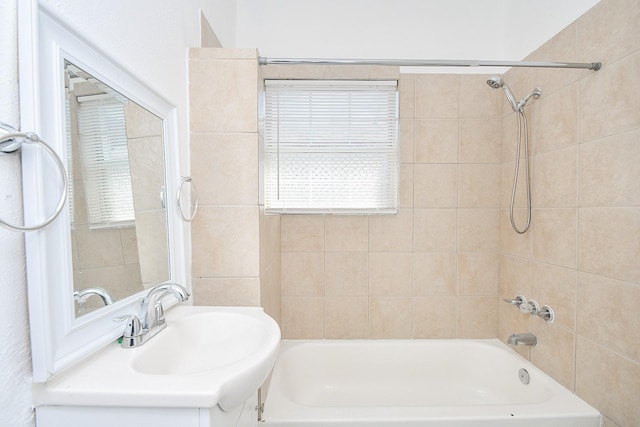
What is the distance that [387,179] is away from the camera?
1.87 m

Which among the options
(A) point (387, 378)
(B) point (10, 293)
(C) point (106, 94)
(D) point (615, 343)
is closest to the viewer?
(B) point (10, 293)

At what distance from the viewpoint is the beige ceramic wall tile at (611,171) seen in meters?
1.08

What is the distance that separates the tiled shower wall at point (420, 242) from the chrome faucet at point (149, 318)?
1.09 meters

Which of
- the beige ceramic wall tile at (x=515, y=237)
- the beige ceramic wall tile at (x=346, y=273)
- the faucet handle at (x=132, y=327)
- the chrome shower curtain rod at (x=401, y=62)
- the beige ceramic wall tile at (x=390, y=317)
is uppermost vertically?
the chrome shower curtain rod at (x=401, y=62)

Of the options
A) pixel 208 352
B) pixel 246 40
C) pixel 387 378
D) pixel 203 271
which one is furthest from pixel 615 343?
pixel 246 40

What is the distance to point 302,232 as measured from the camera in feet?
6.19

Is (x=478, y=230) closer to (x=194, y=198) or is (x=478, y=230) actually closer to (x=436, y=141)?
(x=436, y=141)

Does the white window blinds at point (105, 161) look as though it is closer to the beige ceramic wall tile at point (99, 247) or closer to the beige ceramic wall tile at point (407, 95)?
the beige ceramic wall tile at point (99, 247)

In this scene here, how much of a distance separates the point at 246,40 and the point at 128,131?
1.41 meters

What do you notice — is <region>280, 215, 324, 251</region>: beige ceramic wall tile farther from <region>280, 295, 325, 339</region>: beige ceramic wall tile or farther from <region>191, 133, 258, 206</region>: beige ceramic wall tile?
<region>191, 133, 258, 206</region>: beige ceramic wall tile

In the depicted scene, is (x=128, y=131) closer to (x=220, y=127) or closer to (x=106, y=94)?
(x=106, y=94)

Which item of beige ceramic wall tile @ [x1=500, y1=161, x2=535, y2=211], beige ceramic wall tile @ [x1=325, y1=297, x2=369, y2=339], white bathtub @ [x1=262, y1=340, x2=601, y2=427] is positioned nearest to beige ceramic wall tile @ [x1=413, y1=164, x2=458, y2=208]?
beige ceramic wall tile @ [x1=500, y1=161, x2=535, y2=211]

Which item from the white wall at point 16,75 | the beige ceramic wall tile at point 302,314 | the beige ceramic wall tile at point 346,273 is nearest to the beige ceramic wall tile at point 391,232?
the beige ceramic wall tile at point 346,273

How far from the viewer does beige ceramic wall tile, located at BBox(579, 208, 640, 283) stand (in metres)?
1.07
